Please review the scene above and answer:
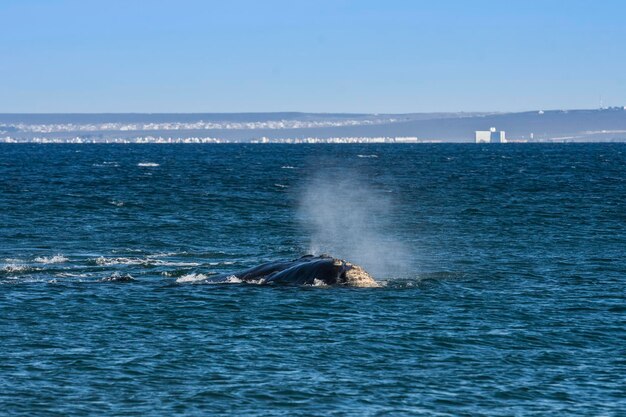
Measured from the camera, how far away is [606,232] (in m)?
66.3

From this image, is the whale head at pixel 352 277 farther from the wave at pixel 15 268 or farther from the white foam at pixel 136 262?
the wave at pixel 15 268

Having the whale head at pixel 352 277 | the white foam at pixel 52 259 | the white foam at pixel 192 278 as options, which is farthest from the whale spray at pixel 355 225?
the white foam at pixel 52 259

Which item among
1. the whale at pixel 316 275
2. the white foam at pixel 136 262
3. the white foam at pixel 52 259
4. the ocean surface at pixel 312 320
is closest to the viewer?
the ocean surface at pixel 312 320

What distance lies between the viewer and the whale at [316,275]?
135 feet

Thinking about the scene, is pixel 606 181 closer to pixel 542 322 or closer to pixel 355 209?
pixel 355 209

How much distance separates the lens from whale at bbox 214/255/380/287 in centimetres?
4116

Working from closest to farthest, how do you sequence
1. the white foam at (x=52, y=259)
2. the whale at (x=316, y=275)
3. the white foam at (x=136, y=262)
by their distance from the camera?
the whale at (x=316, y=275), the white foam at (x=136, y=262), the white foam at (x=52, y=259)

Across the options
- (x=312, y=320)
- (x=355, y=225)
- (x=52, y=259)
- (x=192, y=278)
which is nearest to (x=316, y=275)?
(x=192, y=278)

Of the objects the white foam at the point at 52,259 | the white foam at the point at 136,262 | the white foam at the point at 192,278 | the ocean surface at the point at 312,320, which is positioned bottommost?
the ocean surface at the point at 312,320

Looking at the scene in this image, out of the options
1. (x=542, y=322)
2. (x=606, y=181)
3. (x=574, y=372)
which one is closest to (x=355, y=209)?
(x=606, y=181)

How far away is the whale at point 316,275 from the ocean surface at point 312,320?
37.8 inches

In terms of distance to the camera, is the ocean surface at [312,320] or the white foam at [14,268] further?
the white foam at [14,268]

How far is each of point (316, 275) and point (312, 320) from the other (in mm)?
7279

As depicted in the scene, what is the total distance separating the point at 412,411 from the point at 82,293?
1849 centimetres
